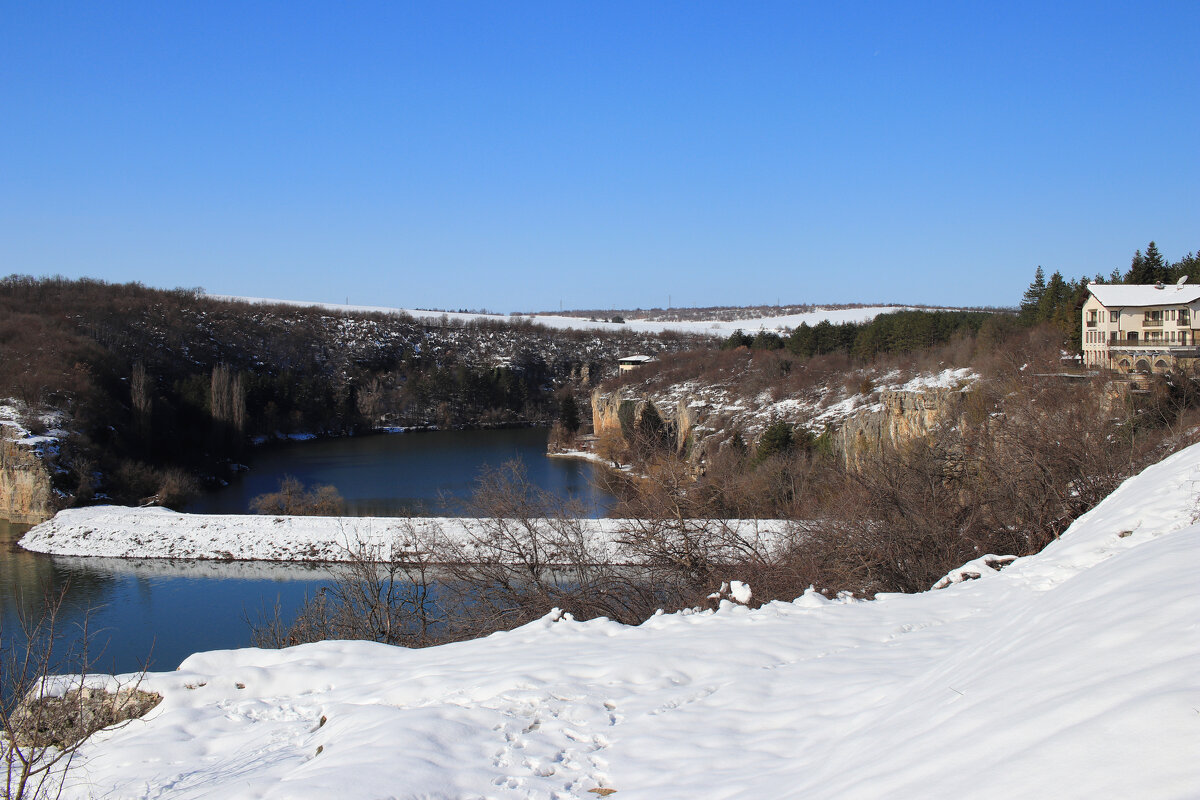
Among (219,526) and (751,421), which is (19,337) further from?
(751,421)

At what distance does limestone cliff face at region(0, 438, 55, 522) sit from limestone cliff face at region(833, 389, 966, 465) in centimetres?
3509

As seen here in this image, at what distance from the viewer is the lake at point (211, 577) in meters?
19.1

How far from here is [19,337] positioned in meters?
51.2

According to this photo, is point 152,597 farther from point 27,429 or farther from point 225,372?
point 225,372

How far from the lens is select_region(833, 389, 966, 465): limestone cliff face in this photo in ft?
91.8

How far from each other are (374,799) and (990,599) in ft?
19.4

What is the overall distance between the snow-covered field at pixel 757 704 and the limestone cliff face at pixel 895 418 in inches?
813


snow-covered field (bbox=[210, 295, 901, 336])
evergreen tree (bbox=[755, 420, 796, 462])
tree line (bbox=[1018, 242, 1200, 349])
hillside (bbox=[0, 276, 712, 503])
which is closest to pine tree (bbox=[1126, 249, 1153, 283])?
tree line (bbox=[1018, 242, 1200, 349])

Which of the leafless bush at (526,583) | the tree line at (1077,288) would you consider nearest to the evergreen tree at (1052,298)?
the tree line at (1077,288)

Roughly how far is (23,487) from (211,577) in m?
15.1

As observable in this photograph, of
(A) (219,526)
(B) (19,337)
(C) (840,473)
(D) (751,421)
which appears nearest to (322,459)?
(B) (19,337)

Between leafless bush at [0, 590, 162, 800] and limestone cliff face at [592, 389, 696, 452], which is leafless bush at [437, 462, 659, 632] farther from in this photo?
limestone cliff face at [592, 389, 696, 452]

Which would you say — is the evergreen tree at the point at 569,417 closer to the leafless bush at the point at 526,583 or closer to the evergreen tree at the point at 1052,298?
the evergreen tree at the point at 1052,298

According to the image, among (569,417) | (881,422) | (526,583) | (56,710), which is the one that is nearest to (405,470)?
(569,417)
